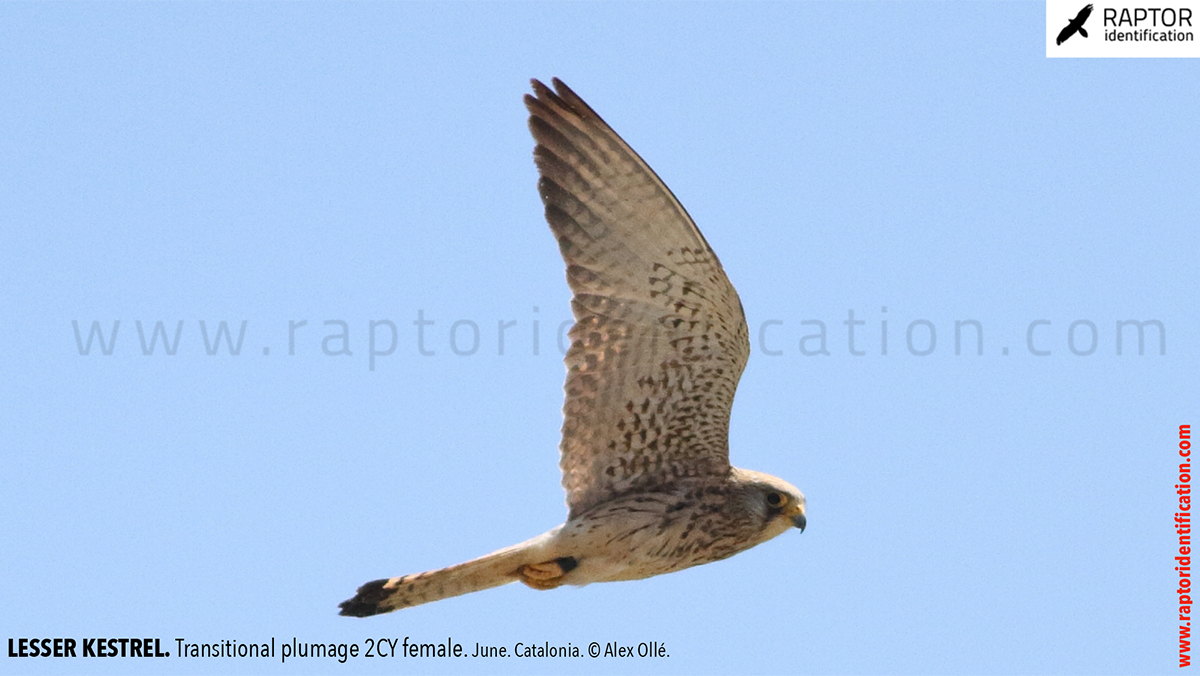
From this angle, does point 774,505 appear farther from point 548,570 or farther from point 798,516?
point 548,570

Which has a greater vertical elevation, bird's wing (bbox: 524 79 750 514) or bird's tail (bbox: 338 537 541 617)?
bird's wing (bbox: 524 79 750 514)

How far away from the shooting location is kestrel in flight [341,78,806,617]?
8875 mm

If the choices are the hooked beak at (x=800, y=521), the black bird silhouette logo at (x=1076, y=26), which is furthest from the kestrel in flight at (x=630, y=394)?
the black bird silhouette logo at (x=1076, y=26)

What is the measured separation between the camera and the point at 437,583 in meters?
9.02

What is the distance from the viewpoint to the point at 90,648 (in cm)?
1098

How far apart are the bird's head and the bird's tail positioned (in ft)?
4.72

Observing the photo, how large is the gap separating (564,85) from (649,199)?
2.84 ft

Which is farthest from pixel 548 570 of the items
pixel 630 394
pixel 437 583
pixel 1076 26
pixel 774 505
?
pixel 1076 26

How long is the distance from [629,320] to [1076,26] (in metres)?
7.18

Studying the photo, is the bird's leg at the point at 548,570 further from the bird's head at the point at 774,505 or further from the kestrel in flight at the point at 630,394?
the bird's head at the point at 774,505

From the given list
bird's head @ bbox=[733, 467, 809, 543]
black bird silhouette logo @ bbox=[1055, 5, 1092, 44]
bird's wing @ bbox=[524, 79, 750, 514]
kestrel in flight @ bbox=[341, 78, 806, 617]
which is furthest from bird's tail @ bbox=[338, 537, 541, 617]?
black bird silhouette logo @ bbox=[1055, 5, 1092, 44]

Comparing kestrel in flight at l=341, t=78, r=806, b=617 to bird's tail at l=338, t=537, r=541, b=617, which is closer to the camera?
kestrel in flight at l=341, t=78, r=806, b=617

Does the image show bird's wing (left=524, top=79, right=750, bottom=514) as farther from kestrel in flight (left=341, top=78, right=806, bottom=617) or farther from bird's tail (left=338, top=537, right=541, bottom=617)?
bird's tail (left=338, top=537, right=541, bottom=617)

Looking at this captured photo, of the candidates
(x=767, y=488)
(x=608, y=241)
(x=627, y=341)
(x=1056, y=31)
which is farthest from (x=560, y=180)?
(x=1056, y=31)
